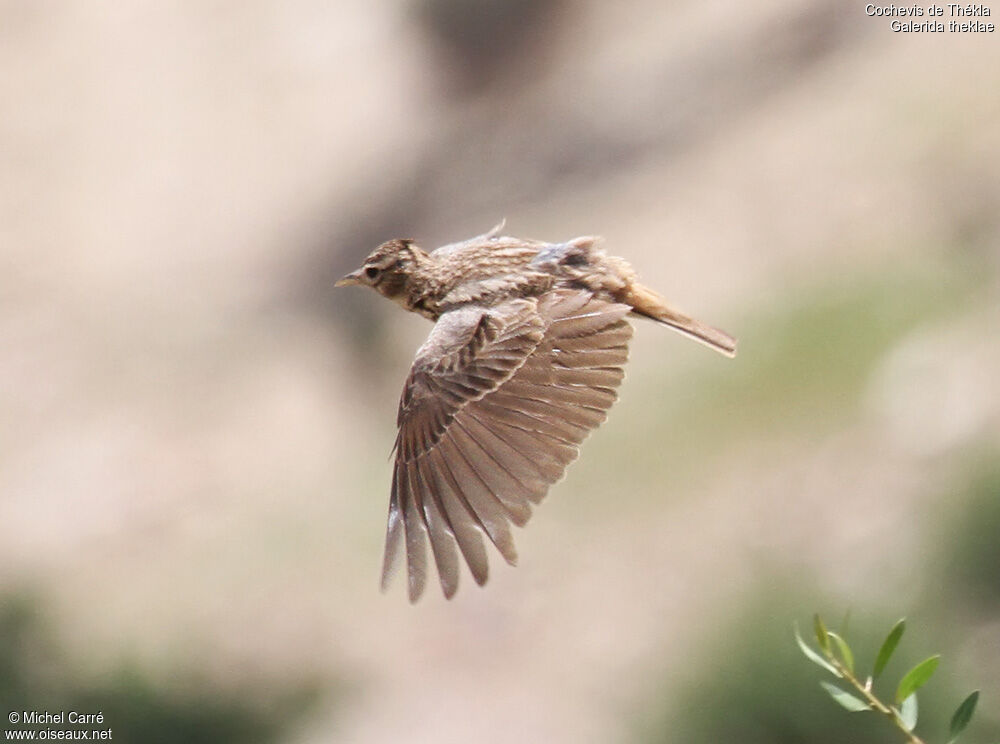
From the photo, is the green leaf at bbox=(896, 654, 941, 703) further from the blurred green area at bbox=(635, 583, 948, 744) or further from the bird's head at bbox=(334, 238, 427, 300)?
the blurred green area at bbox=(635, 583, 948, 744)

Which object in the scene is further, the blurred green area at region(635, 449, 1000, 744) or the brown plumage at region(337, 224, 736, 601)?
the blurred green area at region(635, 449, 1000, 744)

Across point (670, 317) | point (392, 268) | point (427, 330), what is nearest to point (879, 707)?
point (670, 317)

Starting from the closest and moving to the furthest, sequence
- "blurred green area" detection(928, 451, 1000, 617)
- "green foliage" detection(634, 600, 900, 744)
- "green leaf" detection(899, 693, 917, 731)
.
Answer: "green leaf" detection(899, 693, 917, 731), "green foliage" detection(634, 600, 900, 744), "blurred green area" detection(928, 451, 1000, 617)

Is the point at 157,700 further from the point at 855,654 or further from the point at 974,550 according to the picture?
the point at 974,550

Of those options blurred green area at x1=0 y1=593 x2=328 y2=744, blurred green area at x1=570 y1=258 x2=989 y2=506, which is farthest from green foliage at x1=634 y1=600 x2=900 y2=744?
blurred green area at x1=0 y1=593 x2=328 y2=744

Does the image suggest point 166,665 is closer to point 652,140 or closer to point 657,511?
point 657,511

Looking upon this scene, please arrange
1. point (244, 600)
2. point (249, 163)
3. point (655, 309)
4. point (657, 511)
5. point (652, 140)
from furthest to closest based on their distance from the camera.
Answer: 1. point (249, 163)
2. point (652, 140)
3. point (244, 600)
4. point (657, 511)
5. point (655, 309)

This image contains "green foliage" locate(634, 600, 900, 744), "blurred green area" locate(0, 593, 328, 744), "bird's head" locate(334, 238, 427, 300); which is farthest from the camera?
"blurred green area" locate(0, 593, 328, 744)

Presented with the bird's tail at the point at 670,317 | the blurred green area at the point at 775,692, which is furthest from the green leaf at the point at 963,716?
the blurred green area at the point at 775,692

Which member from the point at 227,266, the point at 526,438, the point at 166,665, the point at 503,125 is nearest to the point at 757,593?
the point at 166,665
